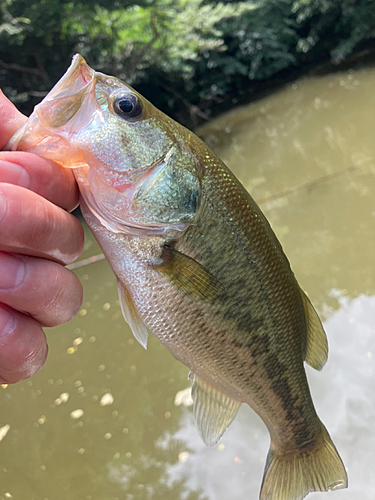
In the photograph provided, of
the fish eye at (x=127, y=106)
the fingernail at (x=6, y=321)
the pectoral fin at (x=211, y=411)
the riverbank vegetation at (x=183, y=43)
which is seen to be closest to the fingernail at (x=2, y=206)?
the fingernail at (x=6, y=321)

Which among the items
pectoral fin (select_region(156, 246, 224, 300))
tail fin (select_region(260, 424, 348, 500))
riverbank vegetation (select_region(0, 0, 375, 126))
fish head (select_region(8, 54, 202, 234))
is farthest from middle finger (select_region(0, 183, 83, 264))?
riverbank vegetation (select_region(0, 0, 375, 126))

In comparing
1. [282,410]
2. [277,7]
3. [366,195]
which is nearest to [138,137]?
[282,410]

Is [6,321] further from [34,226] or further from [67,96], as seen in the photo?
[67,96]

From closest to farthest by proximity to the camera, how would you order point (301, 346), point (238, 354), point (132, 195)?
point (132, 195), point (238, 354), point (301, 346)

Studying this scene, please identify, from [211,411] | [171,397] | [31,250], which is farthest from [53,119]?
[171,397]

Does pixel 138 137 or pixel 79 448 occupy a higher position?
pixel 138 137

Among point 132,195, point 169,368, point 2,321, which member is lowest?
Answer: point 169,368

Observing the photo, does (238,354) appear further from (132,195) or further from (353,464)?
(353,464)
